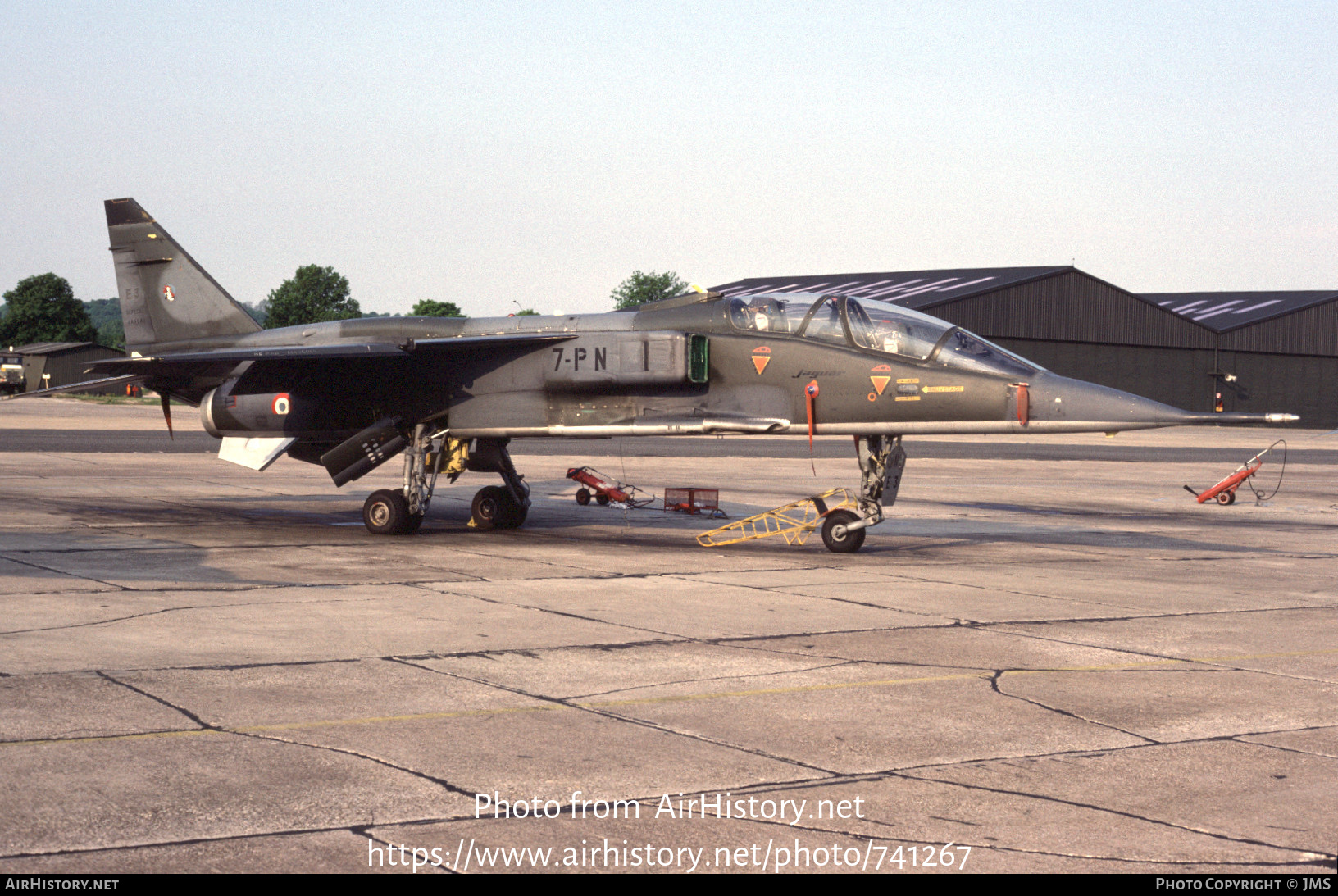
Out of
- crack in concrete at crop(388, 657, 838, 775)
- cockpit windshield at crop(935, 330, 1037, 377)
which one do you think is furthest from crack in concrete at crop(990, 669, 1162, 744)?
cockpit windshield at crop(935, 330, 1037, 377)

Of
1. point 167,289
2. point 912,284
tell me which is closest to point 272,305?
point 912,284

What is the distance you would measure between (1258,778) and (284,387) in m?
14.7

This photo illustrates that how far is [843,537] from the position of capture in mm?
15836

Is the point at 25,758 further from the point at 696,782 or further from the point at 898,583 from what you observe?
the point at 898,583

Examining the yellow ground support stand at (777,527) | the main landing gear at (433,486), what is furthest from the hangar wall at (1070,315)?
the main landing gear at (433,486)

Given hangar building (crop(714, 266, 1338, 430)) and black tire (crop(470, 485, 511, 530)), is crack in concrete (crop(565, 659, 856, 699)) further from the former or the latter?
hangar building (crop(714, 266, 1338, 430))

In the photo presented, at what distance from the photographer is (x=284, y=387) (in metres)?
17.9

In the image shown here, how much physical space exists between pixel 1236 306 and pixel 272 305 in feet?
360

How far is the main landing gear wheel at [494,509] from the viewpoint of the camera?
→ 18516 millimetres

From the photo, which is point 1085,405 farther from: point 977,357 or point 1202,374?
point 1202,374

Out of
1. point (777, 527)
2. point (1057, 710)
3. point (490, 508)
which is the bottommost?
point (777, 527)

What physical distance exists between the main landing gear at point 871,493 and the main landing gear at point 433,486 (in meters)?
5.11

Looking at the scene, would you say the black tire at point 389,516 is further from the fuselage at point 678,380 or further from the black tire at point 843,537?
the black tire at point 843,537

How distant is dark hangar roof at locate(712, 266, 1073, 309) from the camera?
213 feet
